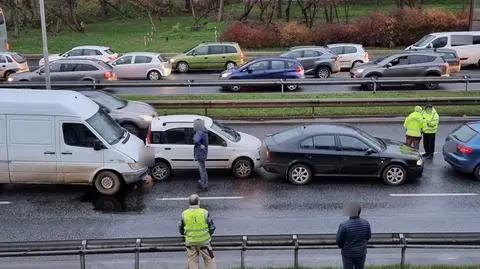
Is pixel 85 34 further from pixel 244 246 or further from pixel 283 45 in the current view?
pixel 244 246

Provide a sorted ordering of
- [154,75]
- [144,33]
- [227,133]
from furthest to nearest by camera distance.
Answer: [144,33] < [154,75] < [227,133]

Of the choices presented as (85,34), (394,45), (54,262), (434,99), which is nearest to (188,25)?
(85,34)

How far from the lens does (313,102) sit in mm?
20406

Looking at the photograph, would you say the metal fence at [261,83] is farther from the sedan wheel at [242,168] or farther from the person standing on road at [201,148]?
the person standing on road at [201,148]

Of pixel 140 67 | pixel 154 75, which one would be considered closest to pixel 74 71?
pixel 140 67

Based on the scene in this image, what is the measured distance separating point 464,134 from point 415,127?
4.22 ft

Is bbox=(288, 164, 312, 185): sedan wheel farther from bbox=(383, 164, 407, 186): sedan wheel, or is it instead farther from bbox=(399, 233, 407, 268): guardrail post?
bbox=(399, 233, 407, 268): guardrail post

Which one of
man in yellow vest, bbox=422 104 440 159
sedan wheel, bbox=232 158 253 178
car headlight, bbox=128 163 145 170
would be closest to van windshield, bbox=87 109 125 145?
car headlight, bbox=128 163 145 170

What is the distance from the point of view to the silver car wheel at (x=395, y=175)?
14281 millimetres

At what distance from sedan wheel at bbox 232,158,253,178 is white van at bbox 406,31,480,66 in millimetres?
18983

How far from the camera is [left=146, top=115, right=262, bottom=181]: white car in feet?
48.4

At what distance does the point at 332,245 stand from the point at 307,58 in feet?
66.7

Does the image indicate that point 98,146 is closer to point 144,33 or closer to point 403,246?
point 403,246

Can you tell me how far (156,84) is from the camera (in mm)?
23562
